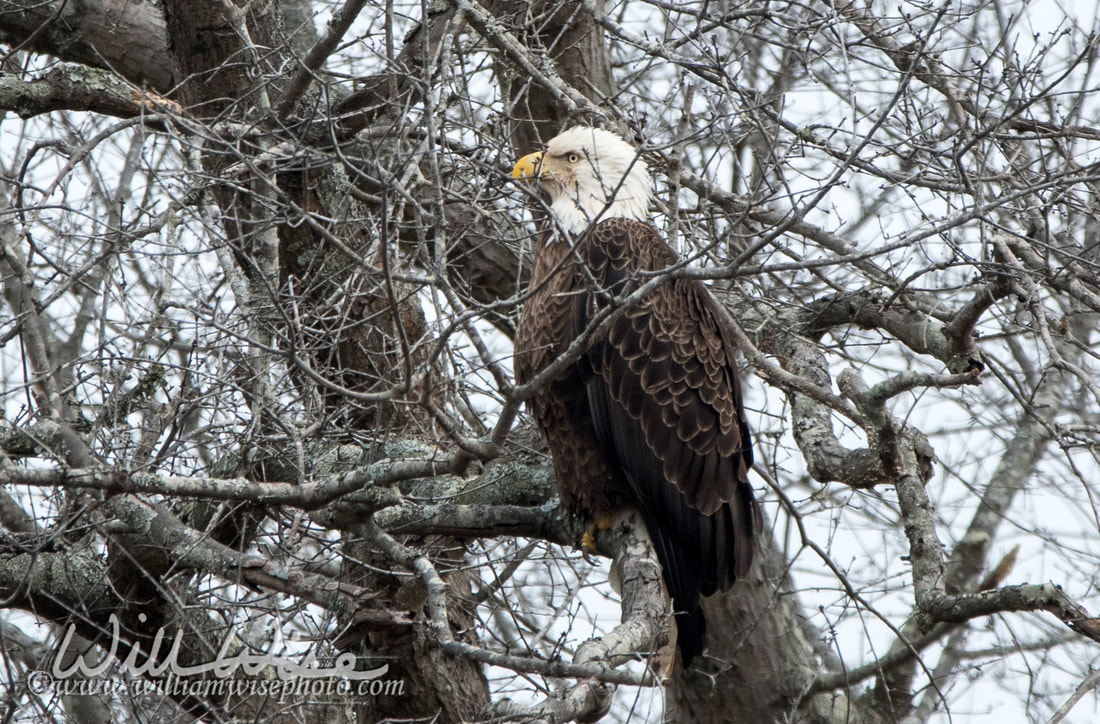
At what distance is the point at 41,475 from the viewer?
101 inches

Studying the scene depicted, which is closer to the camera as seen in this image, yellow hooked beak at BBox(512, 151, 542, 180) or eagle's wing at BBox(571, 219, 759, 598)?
eagle's wing at BBox(571, 219, 759, 598)

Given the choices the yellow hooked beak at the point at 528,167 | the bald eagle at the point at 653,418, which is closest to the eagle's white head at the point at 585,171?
the yellow hooked beak at the point at 528,167

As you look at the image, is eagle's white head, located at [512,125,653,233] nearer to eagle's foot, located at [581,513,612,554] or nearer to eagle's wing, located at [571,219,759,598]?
eagle's wing, located at [571,219,759,598]

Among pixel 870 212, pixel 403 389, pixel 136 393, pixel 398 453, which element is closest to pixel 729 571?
pixel 398 453

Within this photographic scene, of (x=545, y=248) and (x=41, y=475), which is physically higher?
(x=545, y=248)

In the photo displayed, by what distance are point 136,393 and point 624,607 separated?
5.53 feet

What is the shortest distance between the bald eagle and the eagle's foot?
29mm

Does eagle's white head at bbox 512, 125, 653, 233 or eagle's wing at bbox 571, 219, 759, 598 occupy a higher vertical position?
eagle's white head at bbox 512, 125, 653, 233

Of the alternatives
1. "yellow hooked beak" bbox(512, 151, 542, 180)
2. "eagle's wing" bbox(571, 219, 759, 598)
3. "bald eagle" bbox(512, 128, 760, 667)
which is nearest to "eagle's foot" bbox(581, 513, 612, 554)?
"bald eagle" bbox(512, 128, 760, 667)

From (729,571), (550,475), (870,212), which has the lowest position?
(729,571)

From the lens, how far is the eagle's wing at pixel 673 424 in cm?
381

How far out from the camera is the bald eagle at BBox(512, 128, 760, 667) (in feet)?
12.5

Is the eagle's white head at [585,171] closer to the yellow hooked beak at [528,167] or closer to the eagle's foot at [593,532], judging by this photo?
the yellow hooked beak at [528,167]

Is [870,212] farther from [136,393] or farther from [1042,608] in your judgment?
[136,393]
